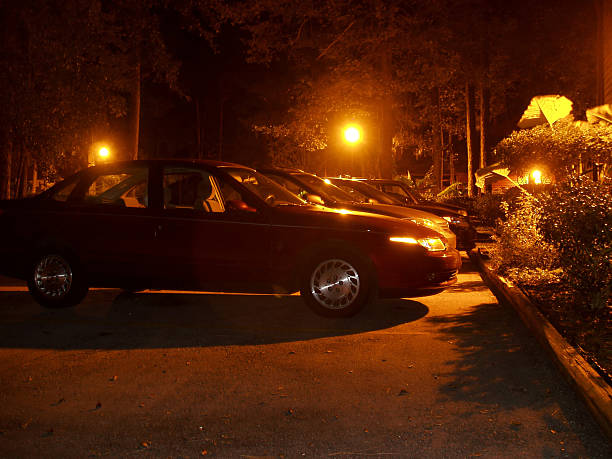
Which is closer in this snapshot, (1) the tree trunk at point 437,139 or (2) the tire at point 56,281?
(2) the tire at point 56,281

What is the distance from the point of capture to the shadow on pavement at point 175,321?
303 inches

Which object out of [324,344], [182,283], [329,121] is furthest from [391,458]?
[329,121]

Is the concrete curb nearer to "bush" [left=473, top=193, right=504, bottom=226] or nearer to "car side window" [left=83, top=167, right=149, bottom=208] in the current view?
"car side window" [left=83, top=167, right=149, bottom=208]

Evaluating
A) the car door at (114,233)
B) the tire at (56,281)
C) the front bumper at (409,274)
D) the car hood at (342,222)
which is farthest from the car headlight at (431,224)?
the tire at (56,281)

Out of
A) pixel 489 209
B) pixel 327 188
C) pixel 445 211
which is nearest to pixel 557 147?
pixel 445 211

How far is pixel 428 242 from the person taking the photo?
9.07m

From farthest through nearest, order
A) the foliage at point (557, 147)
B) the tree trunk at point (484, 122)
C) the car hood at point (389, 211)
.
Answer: the tree trunk at point (484, 122) < the foliage at point (557, 147) < the car hood at point (389, 211)

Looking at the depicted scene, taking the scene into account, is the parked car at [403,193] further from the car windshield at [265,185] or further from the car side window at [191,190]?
the car side window at [191,190]

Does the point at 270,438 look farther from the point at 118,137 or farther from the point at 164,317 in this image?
the point at 118,137

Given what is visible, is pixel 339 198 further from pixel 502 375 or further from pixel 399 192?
pixel 502 375

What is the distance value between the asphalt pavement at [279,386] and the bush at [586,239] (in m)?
0.92

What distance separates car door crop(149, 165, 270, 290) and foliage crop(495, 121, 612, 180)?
23.1 ft

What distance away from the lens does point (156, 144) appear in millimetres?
68562

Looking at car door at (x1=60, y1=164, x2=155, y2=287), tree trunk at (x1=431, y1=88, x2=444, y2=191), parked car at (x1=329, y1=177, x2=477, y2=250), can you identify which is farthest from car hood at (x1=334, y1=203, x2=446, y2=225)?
tree trunk at (x1=431, y1=88, x2=444, y2=191)
